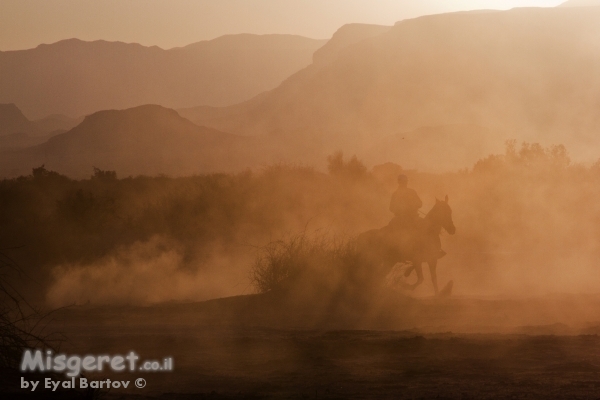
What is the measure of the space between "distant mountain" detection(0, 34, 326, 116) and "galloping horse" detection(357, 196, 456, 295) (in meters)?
128

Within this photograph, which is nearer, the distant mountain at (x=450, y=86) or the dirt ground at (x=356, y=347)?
the dirt ground at (x=356, y=347)

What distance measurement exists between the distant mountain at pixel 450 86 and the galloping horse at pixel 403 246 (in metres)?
83.4

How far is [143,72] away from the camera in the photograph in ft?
509

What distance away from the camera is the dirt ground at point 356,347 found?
7.39m

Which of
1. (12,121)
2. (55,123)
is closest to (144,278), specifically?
(12,121)

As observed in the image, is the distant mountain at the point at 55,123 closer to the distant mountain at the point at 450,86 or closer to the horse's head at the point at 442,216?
the distant mountain at the point at 450,86

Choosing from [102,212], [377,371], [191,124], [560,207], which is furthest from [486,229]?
[191,124]

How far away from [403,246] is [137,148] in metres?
93.2

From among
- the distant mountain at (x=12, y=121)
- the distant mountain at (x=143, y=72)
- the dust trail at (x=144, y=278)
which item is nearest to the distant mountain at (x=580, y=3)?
the distant mountain at (x=143, y=72)

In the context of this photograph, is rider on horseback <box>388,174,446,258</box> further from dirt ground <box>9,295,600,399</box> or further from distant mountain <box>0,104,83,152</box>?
distant mountain <box>0,104,83,152</box>

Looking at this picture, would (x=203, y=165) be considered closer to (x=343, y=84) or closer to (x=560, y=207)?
(x=343, y=84)

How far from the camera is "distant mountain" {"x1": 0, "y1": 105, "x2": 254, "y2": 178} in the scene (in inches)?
3716

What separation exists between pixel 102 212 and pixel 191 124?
91394 mm

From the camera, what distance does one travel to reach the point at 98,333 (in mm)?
11250
